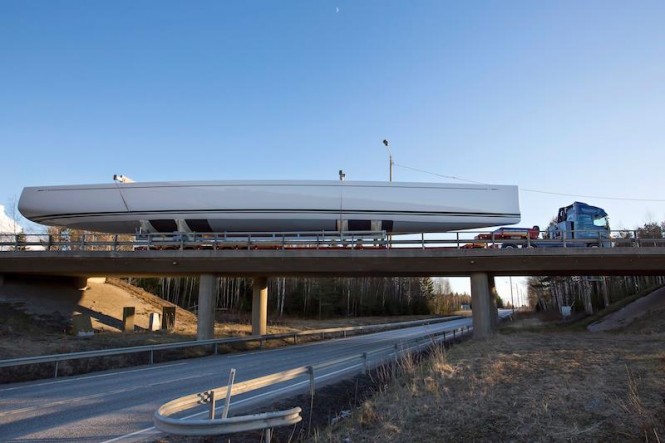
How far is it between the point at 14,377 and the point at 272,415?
1261 cm

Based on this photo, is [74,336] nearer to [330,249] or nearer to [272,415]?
[330,249]

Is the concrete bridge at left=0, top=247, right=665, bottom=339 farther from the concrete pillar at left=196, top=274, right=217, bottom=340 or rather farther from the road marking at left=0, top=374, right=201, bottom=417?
the road marking at left=0, top=374, right=201, bottom=417

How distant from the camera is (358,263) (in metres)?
24.4

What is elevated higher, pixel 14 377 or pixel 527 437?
pixel 527 437

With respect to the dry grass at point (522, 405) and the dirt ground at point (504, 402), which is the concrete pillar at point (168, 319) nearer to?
the dirt ground at point (504, 402)

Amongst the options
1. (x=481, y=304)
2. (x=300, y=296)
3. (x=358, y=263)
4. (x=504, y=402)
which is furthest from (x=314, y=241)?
(x=300, y=296)

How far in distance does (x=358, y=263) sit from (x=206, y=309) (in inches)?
335

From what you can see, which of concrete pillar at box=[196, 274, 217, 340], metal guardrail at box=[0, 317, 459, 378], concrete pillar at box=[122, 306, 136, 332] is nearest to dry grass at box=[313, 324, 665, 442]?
metal guardrail at box=[0, 317, 459, 378]

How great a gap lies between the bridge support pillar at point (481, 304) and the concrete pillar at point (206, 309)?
13.7 m

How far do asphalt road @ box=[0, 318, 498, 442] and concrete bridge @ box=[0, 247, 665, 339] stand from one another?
8.25 m

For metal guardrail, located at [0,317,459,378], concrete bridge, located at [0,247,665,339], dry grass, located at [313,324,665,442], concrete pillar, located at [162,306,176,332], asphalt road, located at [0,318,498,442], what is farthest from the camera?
concrete pillar, located at [162,306,176,332]

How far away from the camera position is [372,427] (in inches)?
263

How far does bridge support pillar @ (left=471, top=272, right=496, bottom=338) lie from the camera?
24469 millimetres

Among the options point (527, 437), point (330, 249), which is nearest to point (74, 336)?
point (330, 249)
